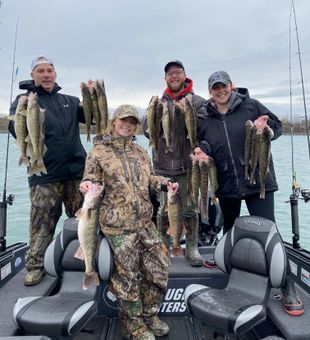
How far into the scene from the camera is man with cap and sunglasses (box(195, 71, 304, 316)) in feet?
11.9

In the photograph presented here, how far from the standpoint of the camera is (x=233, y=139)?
12.0ft

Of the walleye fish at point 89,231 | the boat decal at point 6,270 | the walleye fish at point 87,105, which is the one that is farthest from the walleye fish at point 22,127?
the boat decal at point 6,270

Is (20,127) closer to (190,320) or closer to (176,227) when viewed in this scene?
(176,227)

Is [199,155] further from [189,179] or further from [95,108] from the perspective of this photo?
[95,108]

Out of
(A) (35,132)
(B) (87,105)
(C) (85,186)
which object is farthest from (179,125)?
(A) (35,132)

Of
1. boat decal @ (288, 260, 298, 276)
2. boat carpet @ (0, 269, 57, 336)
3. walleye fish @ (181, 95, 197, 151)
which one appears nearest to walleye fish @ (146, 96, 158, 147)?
walleye fish @ (181, 95, 197, 151)

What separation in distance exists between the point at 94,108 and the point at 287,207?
32.1 ft

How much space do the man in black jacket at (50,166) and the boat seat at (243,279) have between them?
64.6 inches

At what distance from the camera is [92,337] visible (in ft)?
11.6

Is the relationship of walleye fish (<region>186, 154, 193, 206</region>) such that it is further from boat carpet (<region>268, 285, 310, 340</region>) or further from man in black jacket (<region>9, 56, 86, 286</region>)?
boat carpet (<region>268, 285, 310, 340</region>)

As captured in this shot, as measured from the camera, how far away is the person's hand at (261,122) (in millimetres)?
3432

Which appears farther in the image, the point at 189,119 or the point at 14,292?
the point at 189,119

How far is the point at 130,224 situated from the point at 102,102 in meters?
1.28

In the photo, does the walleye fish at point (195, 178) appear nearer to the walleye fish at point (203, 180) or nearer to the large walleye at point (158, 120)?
the walleye fish at point (203, 180)
